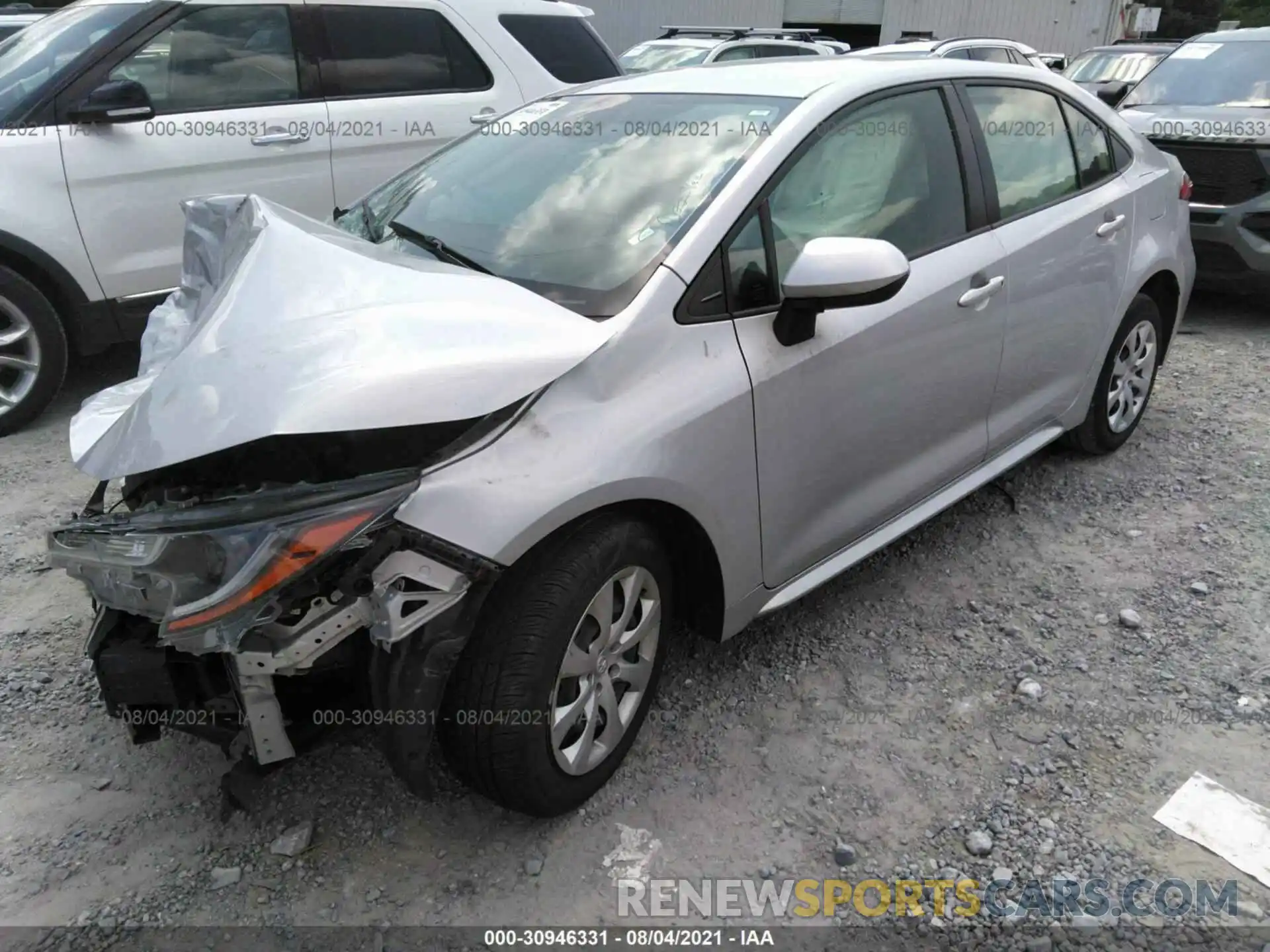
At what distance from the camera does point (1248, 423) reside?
461cm

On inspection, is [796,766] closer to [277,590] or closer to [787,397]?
[787,397]

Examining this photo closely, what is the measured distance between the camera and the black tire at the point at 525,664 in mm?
1992

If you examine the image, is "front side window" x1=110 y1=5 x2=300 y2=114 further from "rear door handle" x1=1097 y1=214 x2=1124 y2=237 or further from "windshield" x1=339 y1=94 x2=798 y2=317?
"rear door handle" x1=1097 y1=214 x2=1124 y2=237

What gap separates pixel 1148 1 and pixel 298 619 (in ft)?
123

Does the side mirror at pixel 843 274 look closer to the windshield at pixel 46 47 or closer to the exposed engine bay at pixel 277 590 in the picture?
the exposed engine bay at pixel 277 590

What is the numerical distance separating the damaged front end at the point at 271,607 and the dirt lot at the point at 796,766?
0.20 m

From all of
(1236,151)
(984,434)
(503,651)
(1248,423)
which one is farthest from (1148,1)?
(503,651)

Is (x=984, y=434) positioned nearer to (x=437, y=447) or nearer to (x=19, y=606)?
(x=437, y=447)

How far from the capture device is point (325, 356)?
193 cm

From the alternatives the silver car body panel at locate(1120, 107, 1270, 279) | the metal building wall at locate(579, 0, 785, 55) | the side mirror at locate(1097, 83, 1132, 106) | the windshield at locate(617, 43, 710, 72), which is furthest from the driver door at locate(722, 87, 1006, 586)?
the metal building wall at locate(579, 0, 785, 55)

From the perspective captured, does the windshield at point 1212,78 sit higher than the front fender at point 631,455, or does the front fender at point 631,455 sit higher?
the front fender at point 631,455

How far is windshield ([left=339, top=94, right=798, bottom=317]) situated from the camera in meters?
2.35

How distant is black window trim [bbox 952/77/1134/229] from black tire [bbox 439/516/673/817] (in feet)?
5.95

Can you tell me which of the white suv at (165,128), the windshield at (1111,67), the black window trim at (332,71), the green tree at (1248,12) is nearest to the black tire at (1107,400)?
the white suv at (165,128)
